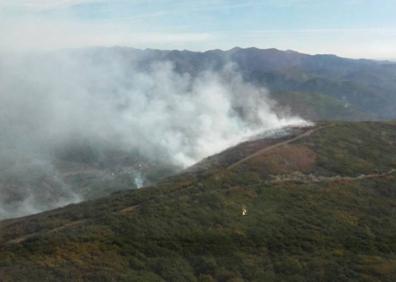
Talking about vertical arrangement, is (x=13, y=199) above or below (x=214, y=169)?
below

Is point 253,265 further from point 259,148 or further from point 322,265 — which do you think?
point 259,148

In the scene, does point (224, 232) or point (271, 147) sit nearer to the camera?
point (224, 232)

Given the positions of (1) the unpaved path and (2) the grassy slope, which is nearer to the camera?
(2) the grassy slope

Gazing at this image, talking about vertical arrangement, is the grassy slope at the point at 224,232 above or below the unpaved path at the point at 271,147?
below

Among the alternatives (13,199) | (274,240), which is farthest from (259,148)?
(13,199)

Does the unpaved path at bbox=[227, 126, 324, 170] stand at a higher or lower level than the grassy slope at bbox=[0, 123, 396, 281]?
higher

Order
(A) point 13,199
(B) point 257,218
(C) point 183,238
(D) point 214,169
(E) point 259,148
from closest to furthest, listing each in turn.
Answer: (C) point 183,238 → (B) point 257,218 → (D) point 214,169 → (E) point 259,148 → (A) point 13,199

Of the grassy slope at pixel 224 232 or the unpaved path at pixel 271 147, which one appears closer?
the grassy slope at pixel 224 232

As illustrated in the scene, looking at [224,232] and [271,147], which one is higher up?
[271,147]
